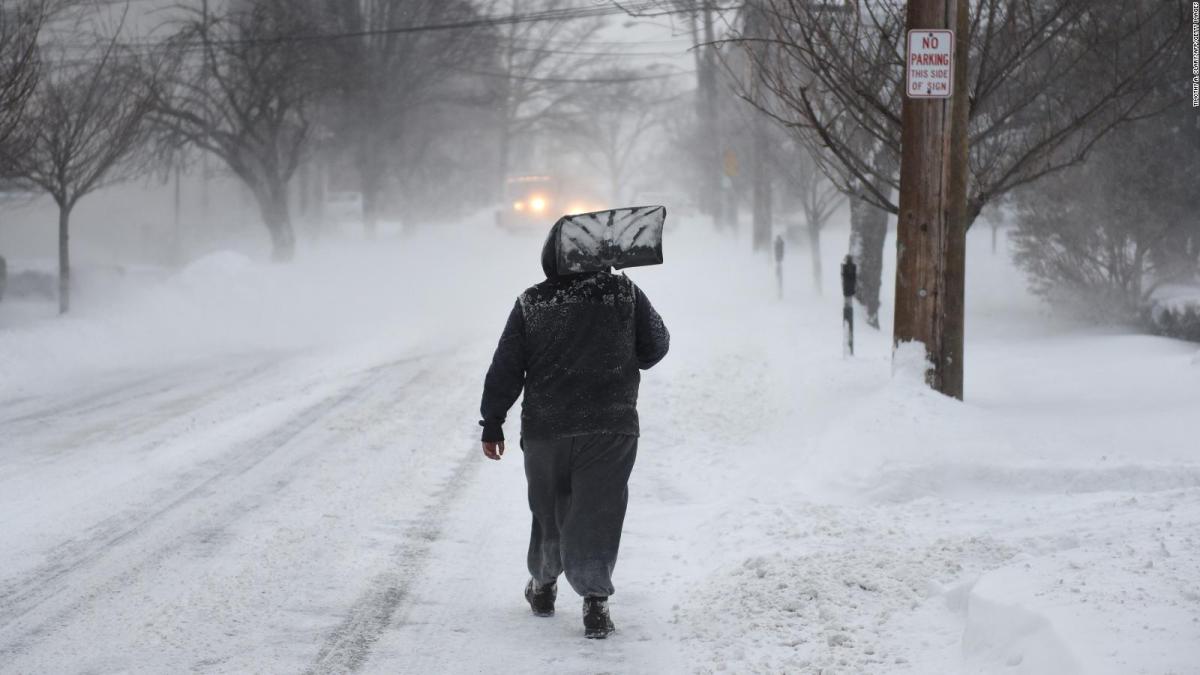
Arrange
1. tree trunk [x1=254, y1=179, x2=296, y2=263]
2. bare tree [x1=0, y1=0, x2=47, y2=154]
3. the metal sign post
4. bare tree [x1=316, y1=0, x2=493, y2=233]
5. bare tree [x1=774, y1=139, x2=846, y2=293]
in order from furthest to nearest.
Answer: bare tree [x1=316, y1=0, x2=493, y2=233], tree trunk [x1=254, y1=179, x2=296, y2=263], bare tree [x1=774, y1=139, x2=846, y2=293], bare tree [x1=0, y1=0, x2=47, y2=154], the metal sign post

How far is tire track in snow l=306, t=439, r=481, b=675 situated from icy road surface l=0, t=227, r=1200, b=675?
0.07ft

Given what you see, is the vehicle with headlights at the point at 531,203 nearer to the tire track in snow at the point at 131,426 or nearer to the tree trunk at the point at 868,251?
the tree trunk at the point at 868,251

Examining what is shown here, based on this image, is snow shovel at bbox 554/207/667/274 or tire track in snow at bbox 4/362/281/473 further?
tire track in snow at bbox 4/362/281/473

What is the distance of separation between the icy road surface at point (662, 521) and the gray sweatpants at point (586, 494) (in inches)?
13.0

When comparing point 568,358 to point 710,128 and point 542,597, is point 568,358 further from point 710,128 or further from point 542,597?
point 710,128

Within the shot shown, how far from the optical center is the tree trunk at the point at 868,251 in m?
17.0

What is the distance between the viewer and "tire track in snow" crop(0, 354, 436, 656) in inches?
227

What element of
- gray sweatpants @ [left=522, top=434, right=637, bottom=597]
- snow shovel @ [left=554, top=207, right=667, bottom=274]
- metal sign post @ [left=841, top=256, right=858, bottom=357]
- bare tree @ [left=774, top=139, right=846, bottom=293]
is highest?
bare tree @ [left=774, top=139, right=846, bottom=293]

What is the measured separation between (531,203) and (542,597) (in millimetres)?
39933

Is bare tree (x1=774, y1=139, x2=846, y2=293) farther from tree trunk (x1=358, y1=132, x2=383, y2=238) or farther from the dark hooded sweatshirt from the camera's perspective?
the dark hooded sweatshirt

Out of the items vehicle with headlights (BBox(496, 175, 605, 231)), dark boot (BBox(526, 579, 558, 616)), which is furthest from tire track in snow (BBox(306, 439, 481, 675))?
vehicle with headlights (BBox(496, 175, 605, 231))

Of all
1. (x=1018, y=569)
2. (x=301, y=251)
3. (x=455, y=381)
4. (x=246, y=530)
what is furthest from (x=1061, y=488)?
(x=301, y=251)

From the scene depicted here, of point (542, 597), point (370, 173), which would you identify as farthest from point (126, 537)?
point (370, 173)

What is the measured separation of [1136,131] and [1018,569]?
48.7 feet
